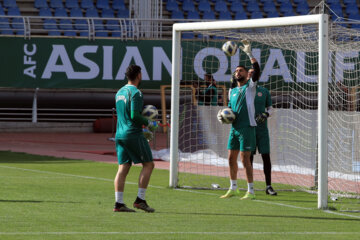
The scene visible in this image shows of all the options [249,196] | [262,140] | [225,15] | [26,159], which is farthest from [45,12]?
[249,196]

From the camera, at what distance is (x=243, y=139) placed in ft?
39.3

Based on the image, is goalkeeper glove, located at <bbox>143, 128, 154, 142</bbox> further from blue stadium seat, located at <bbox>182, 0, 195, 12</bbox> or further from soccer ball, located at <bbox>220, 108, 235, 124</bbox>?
blue stadium seat, located at <bbox>182, 0, 195, 12</bbox>

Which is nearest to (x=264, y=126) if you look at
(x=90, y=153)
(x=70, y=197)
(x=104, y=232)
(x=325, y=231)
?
(x=70, y=197)

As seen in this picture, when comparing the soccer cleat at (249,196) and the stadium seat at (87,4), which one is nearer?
the soccer cleat at (249,196)

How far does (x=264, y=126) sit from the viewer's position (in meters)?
13.3

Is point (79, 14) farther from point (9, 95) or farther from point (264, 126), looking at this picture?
point (264, 126)

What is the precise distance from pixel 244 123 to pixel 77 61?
54.5ft

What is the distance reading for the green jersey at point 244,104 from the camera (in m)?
12.1

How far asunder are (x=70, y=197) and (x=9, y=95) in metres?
17.8

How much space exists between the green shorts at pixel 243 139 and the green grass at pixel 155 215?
836mm

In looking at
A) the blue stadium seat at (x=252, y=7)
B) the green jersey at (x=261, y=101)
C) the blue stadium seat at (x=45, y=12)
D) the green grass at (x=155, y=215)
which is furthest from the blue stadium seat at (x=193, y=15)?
the green jersey at (x=261, y=101)

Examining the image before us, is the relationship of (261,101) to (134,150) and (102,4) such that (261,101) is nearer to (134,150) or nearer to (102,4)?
(134,150)

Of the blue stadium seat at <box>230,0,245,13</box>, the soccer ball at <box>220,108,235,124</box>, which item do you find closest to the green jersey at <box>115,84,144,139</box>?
the soccer ball at <box>220,108,235,124</box>

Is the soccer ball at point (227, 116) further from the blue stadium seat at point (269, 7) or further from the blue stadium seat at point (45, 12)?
the blue stadium seat at point (269, 7)
